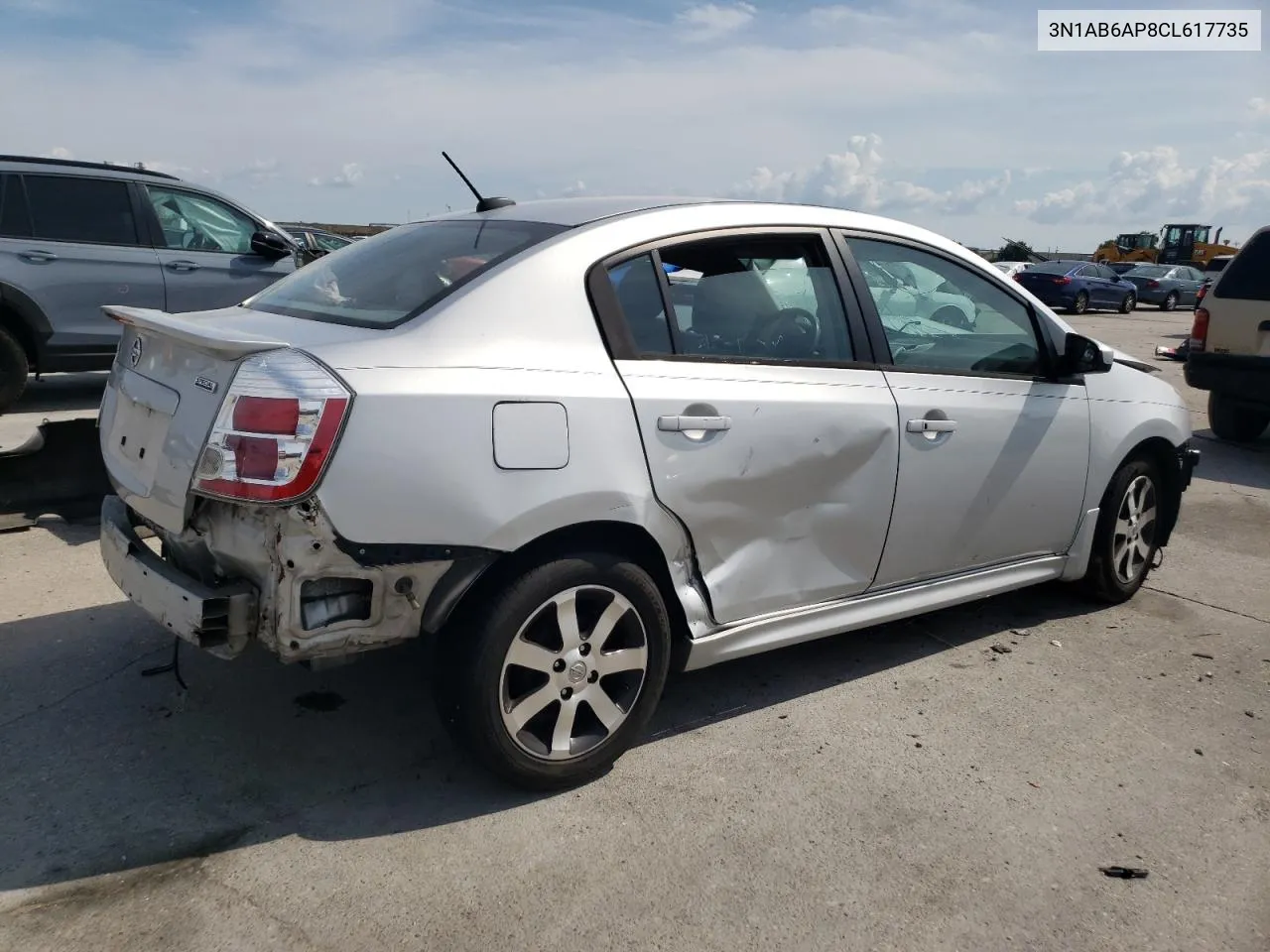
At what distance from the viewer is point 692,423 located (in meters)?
3.17

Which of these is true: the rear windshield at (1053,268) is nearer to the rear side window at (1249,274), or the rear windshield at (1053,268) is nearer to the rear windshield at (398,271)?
the rear side window at (1249,274)

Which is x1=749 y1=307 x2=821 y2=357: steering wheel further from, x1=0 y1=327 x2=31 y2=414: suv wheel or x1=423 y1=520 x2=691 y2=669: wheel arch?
x1=0 y1=327 x2=31 y2=414: suv wheel

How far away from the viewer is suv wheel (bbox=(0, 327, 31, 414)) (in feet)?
25.8

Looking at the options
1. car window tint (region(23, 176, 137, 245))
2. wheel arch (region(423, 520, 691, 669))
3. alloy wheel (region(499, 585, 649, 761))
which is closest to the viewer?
wheel arch (region(423, 520, 691, 669))

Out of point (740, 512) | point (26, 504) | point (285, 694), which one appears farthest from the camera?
point (26, 504)

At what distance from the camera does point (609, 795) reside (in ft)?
10.4

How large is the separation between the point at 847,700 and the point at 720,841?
1098 millimetres

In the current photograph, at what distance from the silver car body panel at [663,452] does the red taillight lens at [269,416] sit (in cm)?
13

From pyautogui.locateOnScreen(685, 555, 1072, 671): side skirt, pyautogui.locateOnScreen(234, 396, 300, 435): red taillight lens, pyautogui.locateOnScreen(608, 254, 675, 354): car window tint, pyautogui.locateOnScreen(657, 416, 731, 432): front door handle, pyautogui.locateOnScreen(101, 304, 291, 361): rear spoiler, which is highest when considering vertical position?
pyautogui.locateOnScreen(608, 254, 675, 354): car window tint

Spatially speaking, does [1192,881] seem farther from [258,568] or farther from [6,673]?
[6,673]

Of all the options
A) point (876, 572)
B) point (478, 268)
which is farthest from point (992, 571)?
point (478, 268)

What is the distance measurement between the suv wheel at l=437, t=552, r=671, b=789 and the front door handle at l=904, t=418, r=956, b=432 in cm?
119

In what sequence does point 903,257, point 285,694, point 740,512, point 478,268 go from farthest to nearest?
point 903,257, point 285,694, point 740,512, point 478,268

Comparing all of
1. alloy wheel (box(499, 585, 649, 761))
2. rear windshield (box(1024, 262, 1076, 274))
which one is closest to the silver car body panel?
alloy wheel (box(499, 585, 649, 761))
